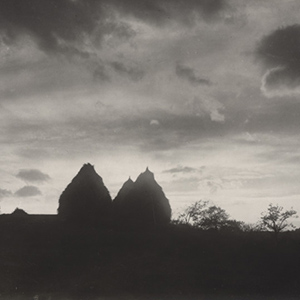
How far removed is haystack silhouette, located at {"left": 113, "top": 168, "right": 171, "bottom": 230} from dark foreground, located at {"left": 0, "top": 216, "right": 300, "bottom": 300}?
1.34m

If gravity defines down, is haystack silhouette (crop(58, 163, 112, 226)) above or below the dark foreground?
above

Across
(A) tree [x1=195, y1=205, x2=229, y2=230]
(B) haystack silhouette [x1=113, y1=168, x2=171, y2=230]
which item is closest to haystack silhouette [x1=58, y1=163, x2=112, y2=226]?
(B) haystack silhouette [x1=113, y1=168, x2=171, y2=230]

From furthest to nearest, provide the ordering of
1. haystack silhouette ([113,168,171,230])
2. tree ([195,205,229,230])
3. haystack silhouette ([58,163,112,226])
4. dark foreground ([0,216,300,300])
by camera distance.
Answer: tree ([195,205,229,230]) < haystack silhouette ([113,168,171,230]) < haystack silhouette ([58,163,112,226]) < dark foreground ([0,216,300,300])

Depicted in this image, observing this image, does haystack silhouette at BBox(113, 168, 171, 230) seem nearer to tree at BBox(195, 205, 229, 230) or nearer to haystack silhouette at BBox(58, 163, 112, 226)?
haystack silhouette at BBox(58, 163, 112, 226)

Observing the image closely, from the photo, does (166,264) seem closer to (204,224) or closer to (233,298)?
(233,298)

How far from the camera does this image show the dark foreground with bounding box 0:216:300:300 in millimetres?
24609

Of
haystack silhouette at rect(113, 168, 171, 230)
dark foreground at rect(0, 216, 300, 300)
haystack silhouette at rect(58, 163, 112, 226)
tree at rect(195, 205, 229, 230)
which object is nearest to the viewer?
dark foreground at rect(0, 216, 300, 300)

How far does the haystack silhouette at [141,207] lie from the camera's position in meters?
34.8

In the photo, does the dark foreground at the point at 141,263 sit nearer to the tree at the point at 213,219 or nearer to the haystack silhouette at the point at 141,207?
the haystack silhouette at the point at 141,207

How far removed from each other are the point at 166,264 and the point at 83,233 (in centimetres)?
932

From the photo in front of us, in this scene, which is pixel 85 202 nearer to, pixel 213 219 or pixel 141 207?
pixel 141 207

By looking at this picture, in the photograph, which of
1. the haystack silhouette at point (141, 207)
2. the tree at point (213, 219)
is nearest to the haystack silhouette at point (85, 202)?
the haystack silhouette at point (141, 207)

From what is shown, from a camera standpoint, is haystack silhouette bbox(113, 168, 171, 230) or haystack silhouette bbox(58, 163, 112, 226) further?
haystack silhouette bbox(113, 168, 171, 230)

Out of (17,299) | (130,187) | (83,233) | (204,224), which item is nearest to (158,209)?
(130,187)
